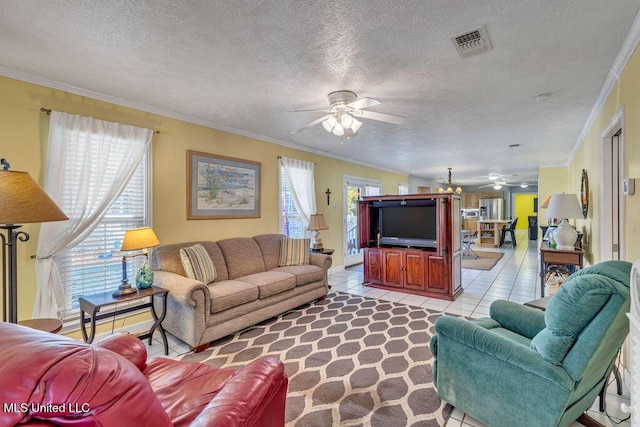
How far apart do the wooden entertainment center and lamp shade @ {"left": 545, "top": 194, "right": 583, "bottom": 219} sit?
1.21 m

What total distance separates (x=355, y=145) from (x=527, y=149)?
3282 millimetres

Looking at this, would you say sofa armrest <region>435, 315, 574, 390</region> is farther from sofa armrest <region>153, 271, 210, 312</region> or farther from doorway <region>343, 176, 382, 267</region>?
doorway <region>343, 176, 382, 267</region>

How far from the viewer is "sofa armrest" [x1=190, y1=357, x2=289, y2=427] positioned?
1048 mm

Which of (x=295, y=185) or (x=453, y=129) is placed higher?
(x=453, y=129)

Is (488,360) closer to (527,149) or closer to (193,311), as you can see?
(193,311)

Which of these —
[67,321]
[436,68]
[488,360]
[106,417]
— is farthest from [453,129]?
[67,321]

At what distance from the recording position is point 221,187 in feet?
13.4

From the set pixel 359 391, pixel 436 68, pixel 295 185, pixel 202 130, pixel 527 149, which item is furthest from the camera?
pixel 527 149

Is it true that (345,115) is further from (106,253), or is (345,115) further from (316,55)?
(106,253)

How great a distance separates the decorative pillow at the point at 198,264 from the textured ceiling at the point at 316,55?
1.61 meters

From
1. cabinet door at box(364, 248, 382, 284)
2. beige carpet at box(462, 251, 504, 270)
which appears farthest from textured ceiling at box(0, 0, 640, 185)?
beige carpet at box(462, 251, 504, 270)

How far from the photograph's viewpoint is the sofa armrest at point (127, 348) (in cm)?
154

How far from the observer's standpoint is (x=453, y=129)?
4.27m

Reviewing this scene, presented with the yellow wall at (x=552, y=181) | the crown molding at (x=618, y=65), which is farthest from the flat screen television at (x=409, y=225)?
the yellow wall at (x=552, y=181)
